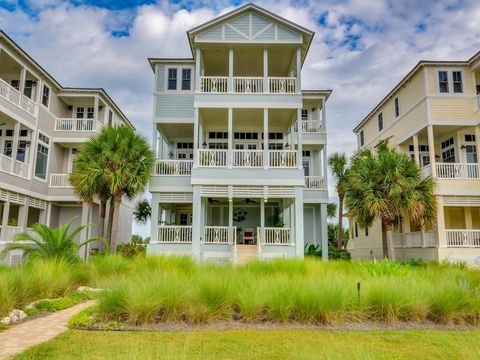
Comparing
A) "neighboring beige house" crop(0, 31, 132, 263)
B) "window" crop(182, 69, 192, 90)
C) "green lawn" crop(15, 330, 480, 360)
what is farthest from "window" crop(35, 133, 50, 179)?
"green lawn" crop(15, 330, 480, 360)

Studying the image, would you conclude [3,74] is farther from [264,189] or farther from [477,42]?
[477,42]

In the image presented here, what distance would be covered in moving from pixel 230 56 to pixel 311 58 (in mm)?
5133

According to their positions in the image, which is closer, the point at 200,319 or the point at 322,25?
the point at 200,319

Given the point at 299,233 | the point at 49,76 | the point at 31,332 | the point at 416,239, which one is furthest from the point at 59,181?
the point at 416,239

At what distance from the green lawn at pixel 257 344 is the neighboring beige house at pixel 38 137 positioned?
15.4m

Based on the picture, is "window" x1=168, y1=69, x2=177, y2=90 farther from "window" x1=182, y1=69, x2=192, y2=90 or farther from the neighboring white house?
"window" x1=182, y1=69, x2=192, y2=90

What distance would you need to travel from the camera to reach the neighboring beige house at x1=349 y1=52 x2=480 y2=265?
18594mm

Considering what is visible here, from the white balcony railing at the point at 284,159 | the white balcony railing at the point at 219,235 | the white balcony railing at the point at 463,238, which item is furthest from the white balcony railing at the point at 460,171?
the white balcony railing at the point at 219,235

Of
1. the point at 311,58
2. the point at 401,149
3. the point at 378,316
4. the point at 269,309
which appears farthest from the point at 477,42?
the point at 269,309

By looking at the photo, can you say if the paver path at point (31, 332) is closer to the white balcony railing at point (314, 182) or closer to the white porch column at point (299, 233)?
the white porch column at point (299, 233)

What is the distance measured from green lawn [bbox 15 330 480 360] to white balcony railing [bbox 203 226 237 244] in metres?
10.8

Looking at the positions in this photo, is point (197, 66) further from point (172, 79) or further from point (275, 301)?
point (275, 301)

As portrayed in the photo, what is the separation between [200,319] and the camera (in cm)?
727

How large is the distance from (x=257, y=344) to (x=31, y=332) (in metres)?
4.15
